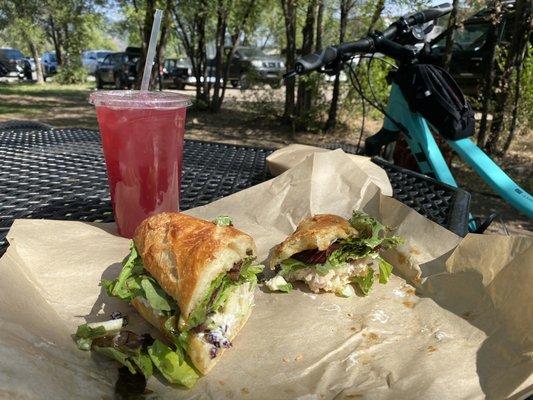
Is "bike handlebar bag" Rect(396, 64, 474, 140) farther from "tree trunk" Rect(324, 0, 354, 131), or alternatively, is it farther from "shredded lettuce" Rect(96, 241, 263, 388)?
"tree trunk" Rect(324, 0, 354, 131)

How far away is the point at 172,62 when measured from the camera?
22.4 m

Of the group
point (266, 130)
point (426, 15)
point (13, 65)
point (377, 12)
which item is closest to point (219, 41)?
point (266, 130)

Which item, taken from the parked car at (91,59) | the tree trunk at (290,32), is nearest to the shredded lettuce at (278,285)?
the tree trunk at (290,32)

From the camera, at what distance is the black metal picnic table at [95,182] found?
5.84ft

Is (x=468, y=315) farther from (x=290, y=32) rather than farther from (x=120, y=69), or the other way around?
(x=120, y=69)

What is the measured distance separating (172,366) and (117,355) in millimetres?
128

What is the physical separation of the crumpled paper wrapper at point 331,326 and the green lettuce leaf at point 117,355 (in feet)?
0.08

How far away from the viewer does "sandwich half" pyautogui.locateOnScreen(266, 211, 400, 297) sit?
1575 millimetres

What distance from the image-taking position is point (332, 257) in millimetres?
1619

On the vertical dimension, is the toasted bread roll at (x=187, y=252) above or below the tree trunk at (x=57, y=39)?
below

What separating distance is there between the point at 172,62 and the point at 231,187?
2163cm

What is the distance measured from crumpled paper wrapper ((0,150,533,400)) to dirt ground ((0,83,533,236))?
370 cm

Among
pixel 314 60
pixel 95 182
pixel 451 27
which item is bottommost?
pixel 95 182

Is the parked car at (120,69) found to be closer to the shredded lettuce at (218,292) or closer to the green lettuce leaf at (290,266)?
the green lettuce leaf at (290,266)
